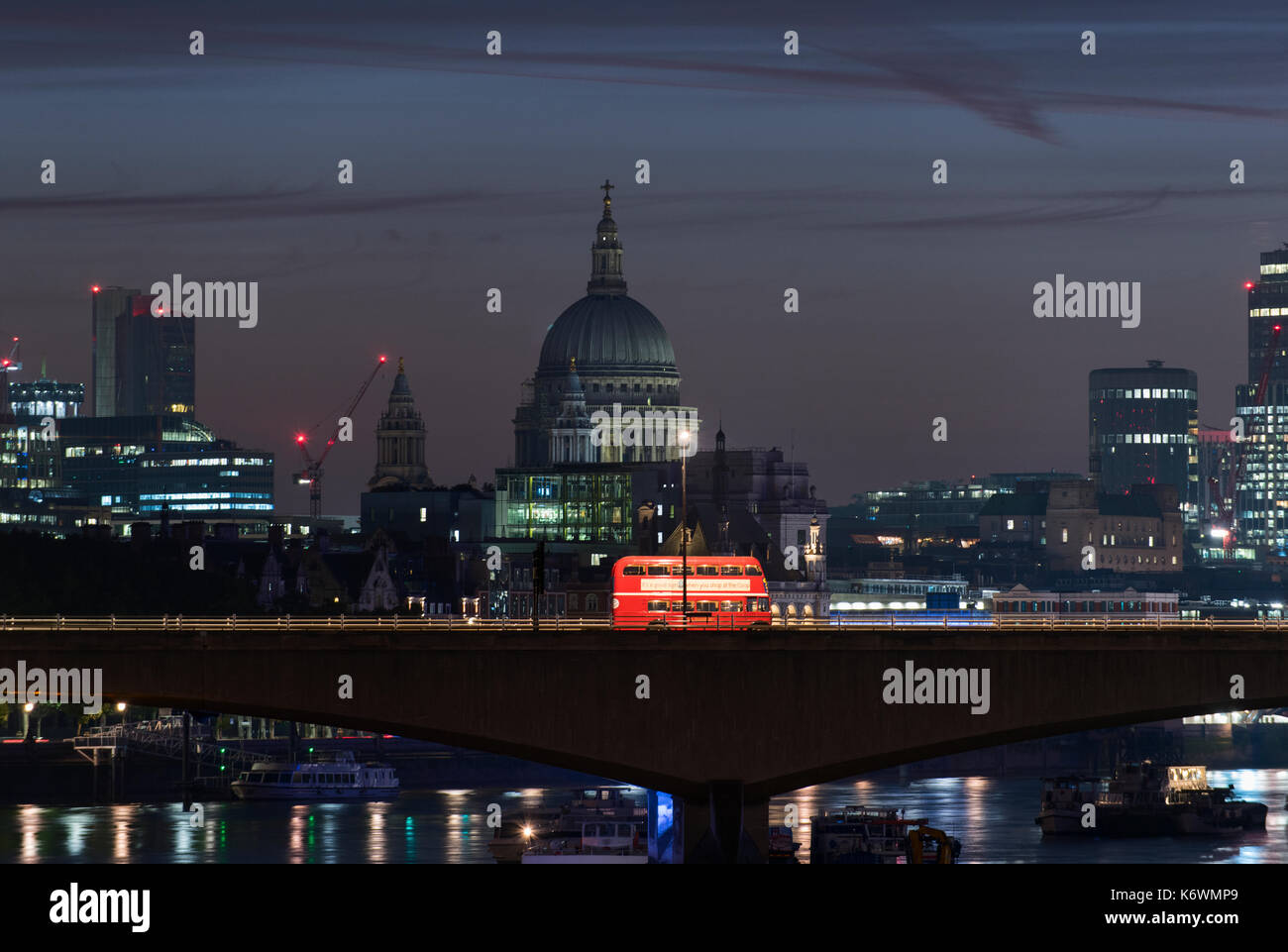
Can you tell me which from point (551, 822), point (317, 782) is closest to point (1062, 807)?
point (551, 822)

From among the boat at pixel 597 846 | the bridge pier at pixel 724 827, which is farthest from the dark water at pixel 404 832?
the bridge pier at pixel 724 827

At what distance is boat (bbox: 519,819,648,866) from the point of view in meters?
118

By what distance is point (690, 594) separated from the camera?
368 feet

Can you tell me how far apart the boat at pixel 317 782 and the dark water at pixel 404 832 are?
1.80m

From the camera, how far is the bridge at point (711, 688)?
310 feet

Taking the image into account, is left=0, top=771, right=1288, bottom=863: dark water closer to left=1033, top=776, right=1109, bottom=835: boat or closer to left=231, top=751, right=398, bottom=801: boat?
left=1033, top=776, right=1109, bottom=835: boat

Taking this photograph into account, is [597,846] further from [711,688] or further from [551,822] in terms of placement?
[711,688]

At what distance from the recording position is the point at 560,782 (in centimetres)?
18338

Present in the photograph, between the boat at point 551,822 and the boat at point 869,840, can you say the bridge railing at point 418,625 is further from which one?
the boat at point 551,822

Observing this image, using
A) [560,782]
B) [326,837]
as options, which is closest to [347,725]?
[326,837]

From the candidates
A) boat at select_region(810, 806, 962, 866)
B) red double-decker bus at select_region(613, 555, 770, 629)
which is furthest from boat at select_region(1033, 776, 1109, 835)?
red double-decker bus at select_region(613, 555, 770, 629)

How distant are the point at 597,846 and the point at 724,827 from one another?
27.0 metres
